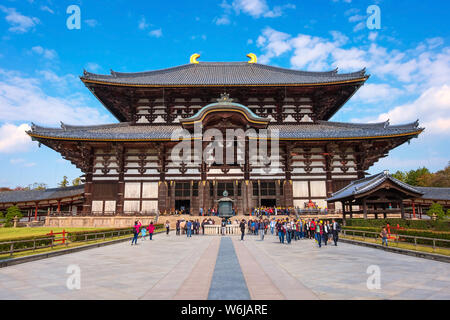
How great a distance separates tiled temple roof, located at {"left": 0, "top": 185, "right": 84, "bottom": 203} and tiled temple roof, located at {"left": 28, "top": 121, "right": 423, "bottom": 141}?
8254 mm

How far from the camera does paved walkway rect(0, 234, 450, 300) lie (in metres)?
5.90

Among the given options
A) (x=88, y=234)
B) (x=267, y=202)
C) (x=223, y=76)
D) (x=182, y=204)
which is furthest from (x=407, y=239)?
(x=223, y=76)

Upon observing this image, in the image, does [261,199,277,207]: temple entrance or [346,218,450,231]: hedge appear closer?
[346,218,450,231]: hedge

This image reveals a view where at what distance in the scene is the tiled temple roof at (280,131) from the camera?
1134 inches

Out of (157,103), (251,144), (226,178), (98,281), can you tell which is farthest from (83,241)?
(157,103)

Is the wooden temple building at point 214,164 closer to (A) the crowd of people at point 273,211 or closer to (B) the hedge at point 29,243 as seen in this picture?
(A) the crowd of people at point 273,211

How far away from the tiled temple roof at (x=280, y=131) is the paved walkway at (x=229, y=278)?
20.3 metres

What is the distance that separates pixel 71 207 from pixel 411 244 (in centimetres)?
3804

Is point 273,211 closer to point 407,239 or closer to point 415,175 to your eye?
point 407,239

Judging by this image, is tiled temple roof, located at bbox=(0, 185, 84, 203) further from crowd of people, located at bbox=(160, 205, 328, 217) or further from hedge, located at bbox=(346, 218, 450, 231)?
hedge, located at bbox=(346, 218, 450, 231)

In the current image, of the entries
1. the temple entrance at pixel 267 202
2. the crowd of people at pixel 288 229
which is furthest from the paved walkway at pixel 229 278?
the temple entrance at pixel 267 202

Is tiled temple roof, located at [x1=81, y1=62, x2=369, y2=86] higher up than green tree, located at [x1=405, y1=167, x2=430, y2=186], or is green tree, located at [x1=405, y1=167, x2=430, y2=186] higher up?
tiled temple roof, located at [x1=81, y1=62, x2=369, y2=86]

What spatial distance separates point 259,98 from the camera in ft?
118

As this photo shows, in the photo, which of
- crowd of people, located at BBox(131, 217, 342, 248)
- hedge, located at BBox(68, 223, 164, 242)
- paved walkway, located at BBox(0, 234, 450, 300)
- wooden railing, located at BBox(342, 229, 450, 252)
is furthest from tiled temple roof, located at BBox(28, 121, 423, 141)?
paved walkway, located at BBox(0, 234, 450, 300)
